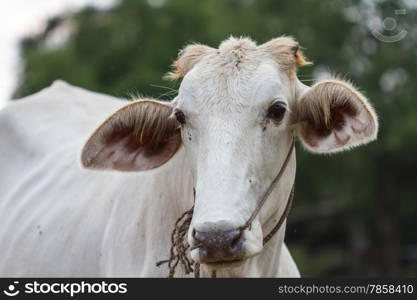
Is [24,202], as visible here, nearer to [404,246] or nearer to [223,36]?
[223,36]

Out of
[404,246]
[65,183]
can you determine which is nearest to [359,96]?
[65,183]

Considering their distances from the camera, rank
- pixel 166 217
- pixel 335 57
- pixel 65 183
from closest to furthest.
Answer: pixel 166 217 → pixel 65 183 → pixel 335 57

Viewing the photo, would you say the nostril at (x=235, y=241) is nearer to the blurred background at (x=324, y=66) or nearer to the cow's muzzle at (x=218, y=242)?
the cow's muzzle at (x=218, y=242)

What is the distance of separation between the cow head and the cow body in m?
0.29

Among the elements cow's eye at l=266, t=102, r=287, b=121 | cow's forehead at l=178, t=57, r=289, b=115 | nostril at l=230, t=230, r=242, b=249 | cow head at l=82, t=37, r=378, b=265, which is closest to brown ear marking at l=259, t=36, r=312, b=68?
cow head at l=82, t=37, r=378, b=265

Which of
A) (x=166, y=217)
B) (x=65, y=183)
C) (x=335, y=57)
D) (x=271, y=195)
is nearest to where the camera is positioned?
(x=271, y=195)

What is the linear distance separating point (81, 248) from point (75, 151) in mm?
1403

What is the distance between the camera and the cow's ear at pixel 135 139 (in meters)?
6.03

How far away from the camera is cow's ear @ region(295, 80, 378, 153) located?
5801 millimetres

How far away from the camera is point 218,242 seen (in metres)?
4.98

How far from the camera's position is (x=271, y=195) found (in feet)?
18.6

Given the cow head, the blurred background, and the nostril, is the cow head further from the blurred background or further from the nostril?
the blurred background

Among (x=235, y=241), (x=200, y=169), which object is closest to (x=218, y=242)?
(x=235, y=241)

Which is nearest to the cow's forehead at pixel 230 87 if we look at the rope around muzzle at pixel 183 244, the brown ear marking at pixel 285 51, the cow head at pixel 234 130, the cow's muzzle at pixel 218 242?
the cow head at pixel 234 130
